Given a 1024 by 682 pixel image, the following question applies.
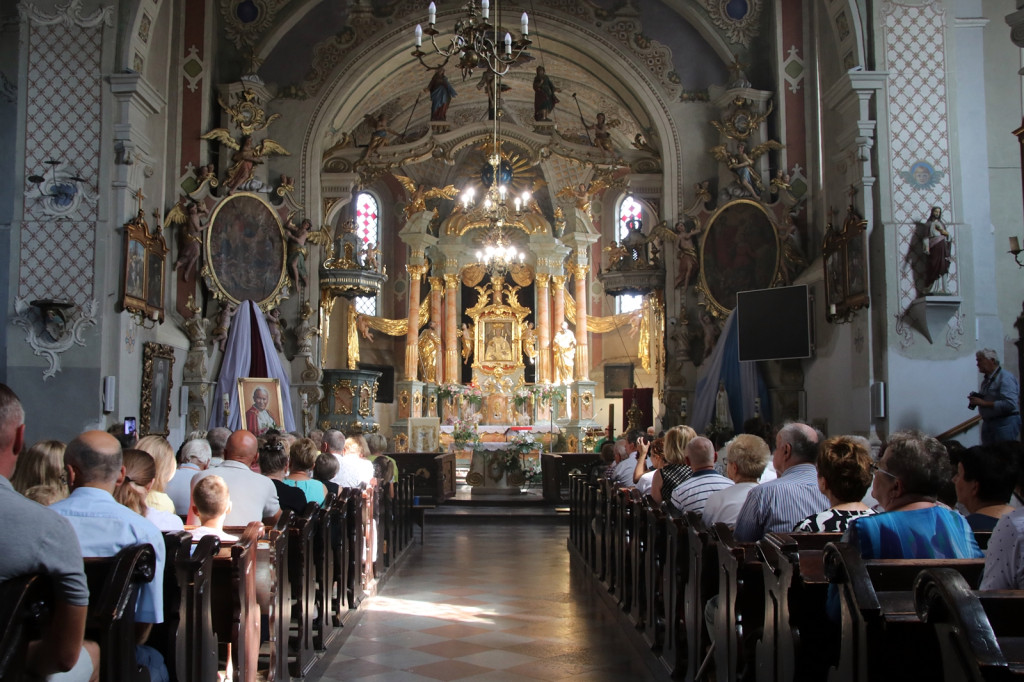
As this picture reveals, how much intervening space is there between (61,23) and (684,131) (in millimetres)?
8919

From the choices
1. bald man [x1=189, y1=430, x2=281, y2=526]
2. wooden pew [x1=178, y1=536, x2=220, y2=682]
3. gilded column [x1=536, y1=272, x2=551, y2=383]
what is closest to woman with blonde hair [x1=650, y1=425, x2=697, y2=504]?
bald man [x1=189, y1=430, x2=281, y2=526]

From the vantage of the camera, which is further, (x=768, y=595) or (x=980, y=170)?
(x=980, y=170)

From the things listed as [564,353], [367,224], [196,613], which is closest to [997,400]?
[196,613]

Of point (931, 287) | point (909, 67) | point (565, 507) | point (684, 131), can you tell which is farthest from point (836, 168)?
point (565, 507)

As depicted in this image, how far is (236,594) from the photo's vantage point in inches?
148

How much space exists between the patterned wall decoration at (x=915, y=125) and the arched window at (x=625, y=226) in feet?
41.9

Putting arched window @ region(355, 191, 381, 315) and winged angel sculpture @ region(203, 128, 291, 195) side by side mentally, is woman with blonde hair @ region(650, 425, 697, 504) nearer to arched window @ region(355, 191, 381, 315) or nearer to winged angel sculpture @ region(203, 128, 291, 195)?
winged angel sculpture @ region(203, 128, 291, 195)

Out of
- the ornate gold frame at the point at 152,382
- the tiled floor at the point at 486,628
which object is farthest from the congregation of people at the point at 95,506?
the ornate gold frame at the point at 152,382

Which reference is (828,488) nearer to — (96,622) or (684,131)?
(96,622)

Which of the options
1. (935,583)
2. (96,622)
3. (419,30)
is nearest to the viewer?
(935,583)

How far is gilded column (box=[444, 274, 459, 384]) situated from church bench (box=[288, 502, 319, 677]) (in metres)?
16.0

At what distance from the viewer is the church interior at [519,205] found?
988 centimetres

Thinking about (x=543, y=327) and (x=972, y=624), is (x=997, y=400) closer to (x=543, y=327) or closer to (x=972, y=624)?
(x=972, y=624)

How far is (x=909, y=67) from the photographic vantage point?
10.0 metres
